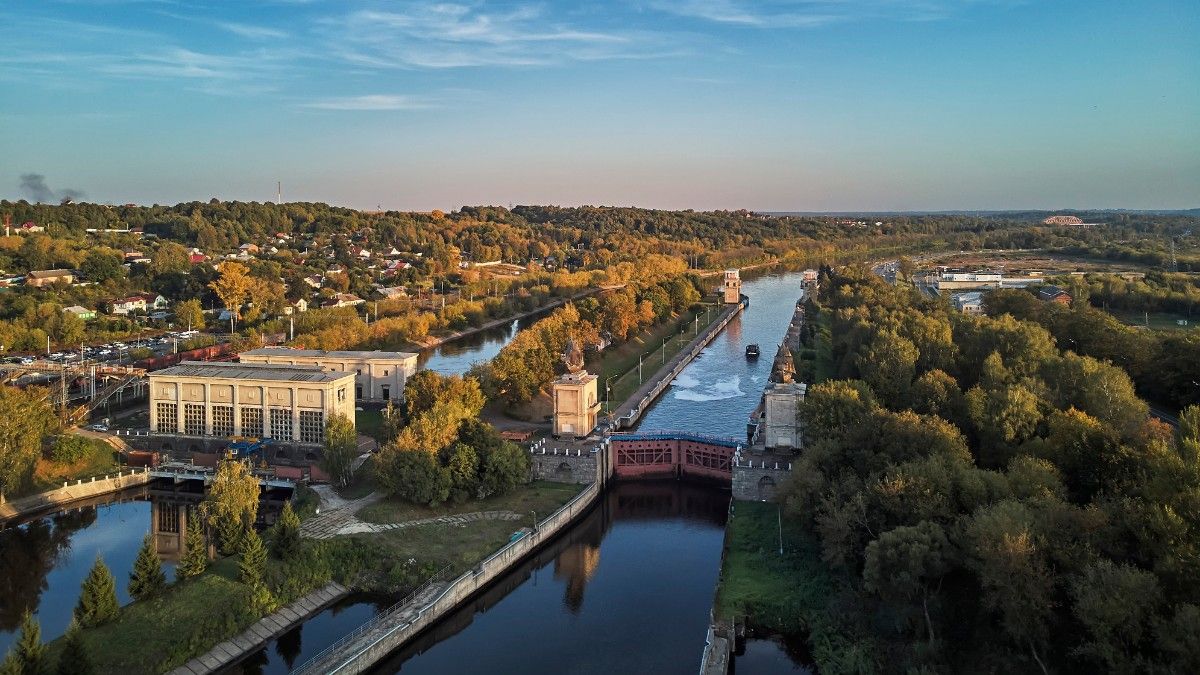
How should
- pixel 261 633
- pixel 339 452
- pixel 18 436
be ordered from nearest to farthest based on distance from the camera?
pixel 261 633 < pixel 18 436 < pixel 339 452

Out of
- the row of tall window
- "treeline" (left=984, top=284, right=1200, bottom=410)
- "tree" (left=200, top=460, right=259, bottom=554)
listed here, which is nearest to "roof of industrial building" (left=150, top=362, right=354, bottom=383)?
the row of tall window

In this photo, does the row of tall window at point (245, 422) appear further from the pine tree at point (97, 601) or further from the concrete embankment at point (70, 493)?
the pine tree at point (97, 601)

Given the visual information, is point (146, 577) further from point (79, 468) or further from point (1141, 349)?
point (1141, 349)

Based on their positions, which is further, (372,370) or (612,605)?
(372,370)

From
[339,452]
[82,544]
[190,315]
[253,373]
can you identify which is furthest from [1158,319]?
[190,315]

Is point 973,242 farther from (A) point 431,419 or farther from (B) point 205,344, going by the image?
(A) point 431,419

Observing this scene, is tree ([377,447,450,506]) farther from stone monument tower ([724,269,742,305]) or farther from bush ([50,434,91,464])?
stone monument tower ([724,269,742,305])

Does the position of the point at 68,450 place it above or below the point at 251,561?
above

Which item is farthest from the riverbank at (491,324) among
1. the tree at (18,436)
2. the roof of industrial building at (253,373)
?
the tree at (18,436)
